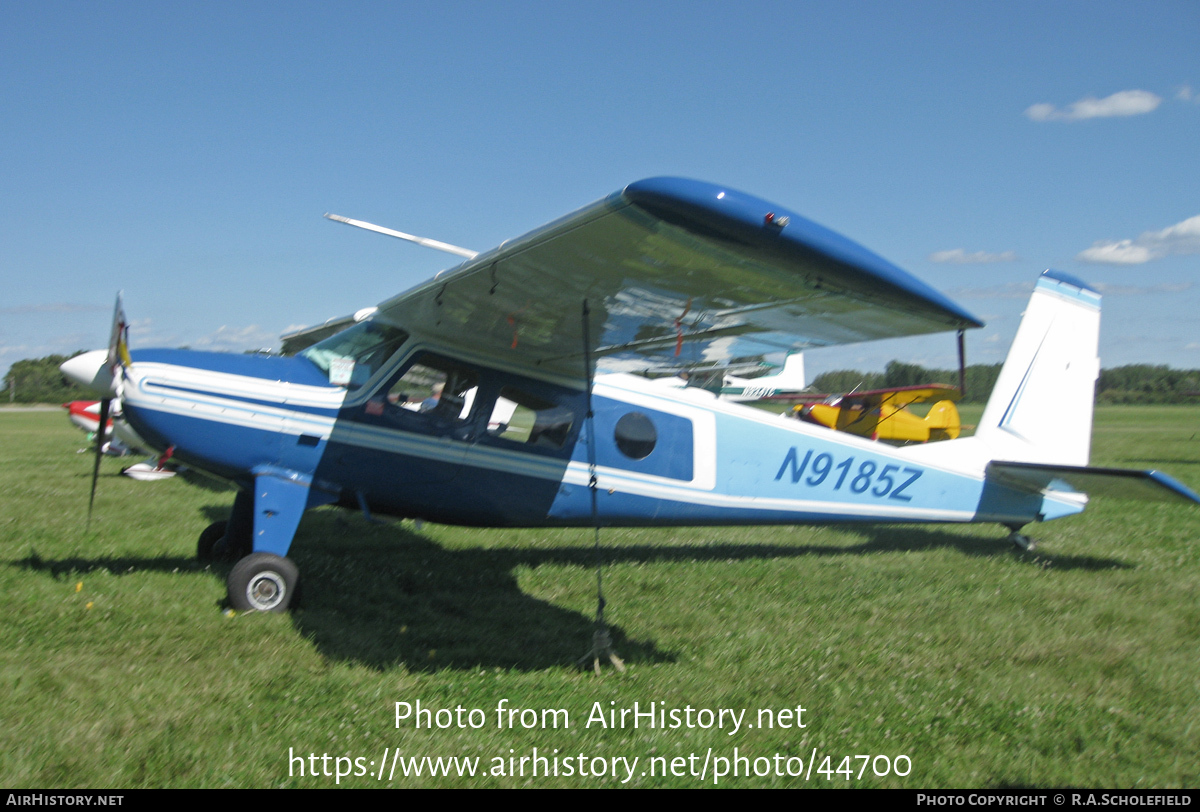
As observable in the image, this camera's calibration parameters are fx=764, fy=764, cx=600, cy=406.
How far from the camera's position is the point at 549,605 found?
5.39 meters

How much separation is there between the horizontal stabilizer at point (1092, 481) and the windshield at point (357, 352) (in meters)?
5.63

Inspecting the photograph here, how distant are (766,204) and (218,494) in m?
9.54

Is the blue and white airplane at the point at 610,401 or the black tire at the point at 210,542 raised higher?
the blue and white airplane at the point at 610,401

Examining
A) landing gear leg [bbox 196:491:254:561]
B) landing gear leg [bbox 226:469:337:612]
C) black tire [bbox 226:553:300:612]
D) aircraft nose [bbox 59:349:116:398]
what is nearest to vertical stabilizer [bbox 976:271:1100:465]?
landing gear leg [bbox 226:469:337:612]

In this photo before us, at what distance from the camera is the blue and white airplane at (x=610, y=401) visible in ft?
10.7

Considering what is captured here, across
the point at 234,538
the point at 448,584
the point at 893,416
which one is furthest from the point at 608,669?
the point at 893,416

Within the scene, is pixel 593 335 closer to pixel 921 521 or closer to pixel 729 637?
pixel 729 637

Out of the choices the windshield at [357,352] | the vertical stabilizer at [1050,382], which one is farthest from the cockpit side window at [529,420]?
the vertical stabilizer at [1050,382]

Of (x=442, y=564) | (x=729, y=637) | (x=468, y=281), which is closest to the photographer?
(x=468, y=281)

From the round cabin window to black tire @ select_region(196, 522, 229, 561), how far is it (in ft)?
10.8

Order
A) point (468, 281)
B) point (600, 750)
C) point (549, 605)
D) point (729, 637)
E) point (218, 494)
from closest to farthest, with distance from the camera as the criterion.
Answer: point (600, 750) → point (468, 281) → point (729, 637) → point (549, 605) → point (218, 494)

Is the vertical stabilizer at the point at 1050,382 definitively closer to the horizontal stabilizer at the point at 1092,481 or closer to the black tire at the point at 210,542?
the horizontal stabilizer at the point at 1092,481

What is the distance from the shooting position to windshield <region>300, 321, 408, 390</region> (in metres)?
5.44
